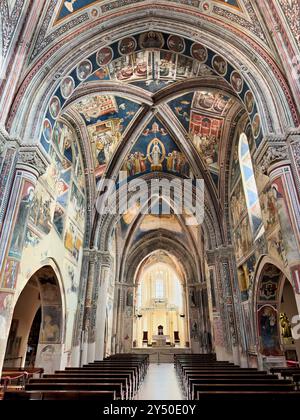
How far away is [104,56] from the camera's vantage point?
10.7 metres

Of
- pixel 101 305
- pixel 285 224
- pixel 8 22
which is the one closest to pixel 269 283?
pixel 285 224

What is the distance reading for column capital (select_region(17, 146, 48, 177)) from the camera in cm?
796

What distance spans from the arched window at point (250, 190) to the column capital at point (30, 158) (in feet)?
26.6

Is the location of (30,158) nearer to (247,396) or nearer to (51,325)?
(51,325)

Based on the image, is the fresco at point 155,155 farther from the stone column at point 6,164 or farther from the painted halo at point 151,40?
the stone column at point 6,164

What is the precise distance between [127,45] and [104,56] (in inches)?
39.1

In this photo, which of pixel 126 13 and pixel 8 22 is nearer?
pixel 8 22

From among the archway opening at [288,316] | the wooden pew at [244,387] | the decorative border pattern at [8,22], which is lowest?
the wooden pew at [244,387]

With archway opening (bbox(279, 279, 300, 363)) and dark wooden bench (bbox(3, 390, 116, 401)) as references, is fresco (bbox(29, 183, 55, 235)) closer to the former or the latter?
dark wooden bench (bbox(3, 390, 116, 401))

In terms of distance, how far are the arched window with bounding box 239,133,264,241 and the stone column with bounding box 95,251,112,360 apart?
8.34 meters

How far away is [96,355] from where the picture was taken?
15.6 meters

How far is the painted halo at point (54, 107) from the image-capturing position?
9.64 metres

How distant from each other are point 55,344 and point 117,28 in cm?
1211

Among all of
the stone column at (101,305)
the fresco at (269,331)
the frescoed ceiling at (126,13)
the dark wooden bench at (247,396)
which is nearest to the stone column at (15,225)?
the frescoed ceiling at (126,13)
